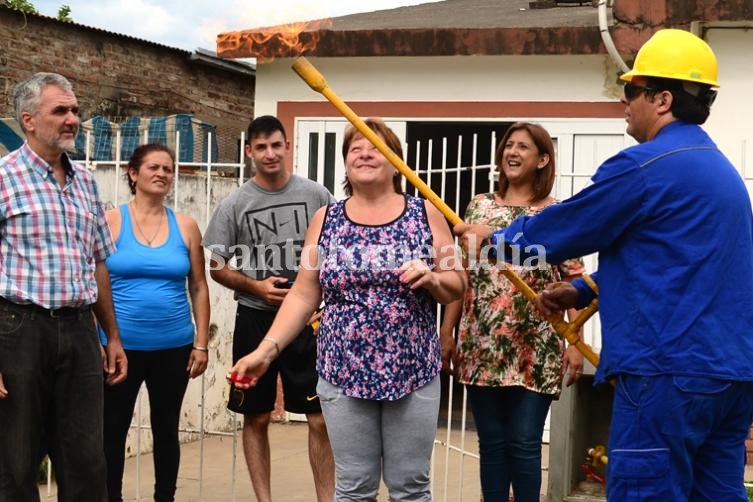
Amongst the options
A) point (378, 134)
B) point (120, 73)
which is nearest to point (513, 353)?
point (378, 134)

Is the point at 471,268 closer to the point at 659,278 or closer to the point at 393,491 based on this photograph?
the point at 393,491

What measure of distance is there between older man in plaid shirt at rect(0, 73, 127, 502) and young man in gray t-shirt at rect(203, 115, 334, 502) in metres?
0.99

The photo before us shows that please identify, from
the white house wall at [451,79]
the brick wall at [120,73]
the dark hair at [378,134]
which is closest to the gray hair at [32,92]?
the dark hair at [378,134]

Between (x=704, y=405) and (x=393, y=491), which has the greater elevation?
(x=704, y=405)

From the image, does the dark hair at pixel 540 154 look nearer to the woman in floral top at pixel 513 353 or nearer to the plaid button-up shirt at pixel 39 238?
the woman in floral top at pixel 513 353

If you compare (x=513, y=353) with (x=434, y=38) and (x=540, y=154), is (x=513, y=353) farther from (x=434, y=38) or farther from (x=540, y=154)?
(x=434, y=38)

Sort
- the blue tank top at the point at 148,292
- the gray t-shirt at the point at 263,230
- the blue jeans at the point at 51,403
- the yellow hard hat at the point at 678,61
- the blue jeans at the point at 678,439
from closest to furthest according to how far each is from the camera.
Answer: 1. the blue jeans at the point at 678,439
2. the yellow hard hat at the point at 678,61
3. the blue jeans at the point at 51,403
4. the blue tank top at the point at 148,292
5. the gray t-shirt at the point at 263,230

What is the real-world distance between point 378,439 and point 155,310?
1595 millimetres

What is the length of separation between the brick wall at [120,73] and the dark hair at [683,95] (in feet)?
32.8

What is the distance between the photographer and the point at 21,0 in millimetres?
22188

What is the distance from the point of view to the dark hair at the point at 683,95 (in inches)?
168

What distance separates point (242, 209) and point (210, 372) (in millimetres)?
2842

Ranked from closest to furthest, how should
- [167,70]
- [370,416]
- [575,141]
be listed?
[370,416], [575,141], [167,70]

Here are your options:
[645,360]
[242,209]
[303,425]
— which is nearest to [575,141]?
[303,425]
